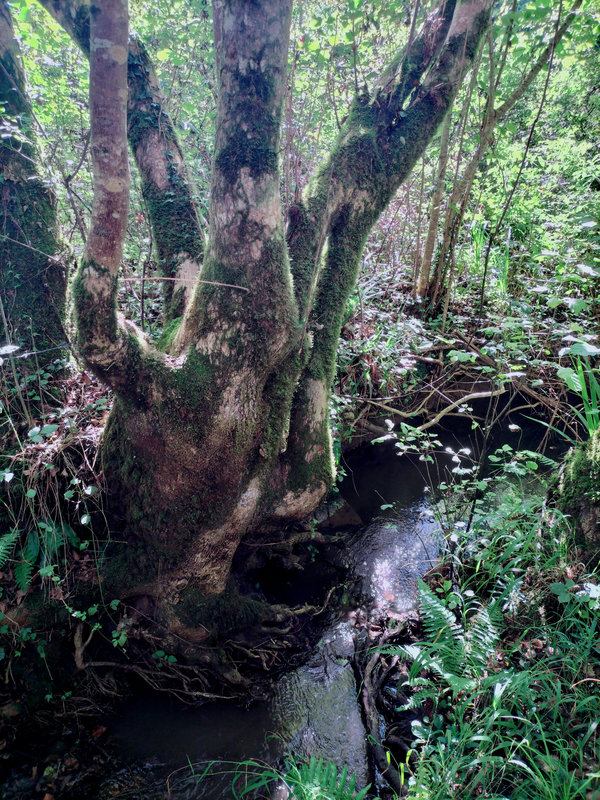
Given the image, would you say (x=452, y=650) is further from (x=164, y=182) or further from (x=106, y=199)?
(x=164, y=182)

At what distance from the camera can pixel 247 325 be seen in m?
2.40

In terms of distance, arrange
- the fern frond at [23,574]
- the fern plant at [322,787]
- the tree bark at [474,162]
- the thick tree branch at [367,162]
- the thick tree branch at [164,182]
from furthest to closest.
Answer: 1. the tree bark at [474,162]
2. the thick tree branch at [164,182]
3. the thick tree branch at [367,162]
4. the fern frond at [23,574]
5. the fern plant at [322,787]

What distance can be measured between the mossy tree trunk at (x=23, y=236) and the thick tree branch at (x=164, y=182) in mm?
705

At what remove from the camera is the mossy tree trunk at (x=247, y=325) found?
2213 mm

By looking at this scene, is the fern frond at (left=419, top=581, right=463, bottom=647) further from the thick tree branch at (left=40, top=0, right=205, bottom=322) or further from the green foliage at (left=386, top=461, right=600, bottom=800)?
the thick tree branch at (left=40, top=0, right=205, bottom=322)

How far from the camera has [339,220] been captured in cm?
295

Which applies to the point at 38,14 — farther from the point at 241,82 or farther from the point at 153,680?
the point at 153,680

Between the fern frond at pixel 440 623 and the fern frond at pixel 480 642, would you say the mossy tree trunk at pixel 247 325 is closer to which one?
the fern frond at pixel 440 623

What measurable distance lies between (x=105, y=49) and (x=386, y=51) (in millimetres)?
4110

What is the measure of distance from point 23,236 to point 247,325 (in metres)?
1.93

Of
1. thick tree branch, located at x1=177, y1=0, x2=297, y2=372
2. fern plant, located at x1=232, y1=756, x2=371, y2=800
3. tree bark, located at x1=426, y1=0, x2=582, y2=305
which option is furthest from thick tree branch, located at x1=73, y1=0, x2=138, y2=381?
tree bark, located at x1=426, y1=0, x2=582, y2=305

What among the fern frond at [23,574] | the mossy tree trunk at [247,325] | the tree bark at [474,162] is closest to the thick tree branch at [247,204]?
the mossy tree trunk at [247,325]

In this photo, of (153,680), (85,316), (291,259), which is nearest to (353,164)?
(291,259)

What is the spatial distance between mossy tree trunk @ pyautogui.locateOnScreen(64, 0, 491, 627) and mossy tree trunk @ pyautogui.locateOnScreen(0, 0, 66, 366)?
961 millimetres
